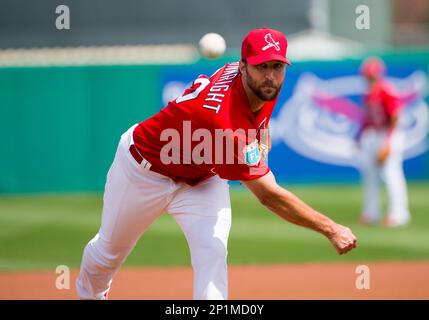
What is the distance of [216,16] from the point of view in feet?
55.6

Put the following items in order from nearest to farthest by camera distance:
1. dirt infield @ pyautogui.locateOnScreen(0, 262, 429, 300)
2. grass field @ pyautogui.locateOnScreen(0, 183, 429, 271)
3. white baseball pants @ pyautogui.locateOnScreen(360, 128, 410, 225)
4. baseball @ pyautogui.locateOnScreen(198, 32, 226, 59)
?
baseball @ pyautogui.locateOnScreen(198, 32, 226, 59)
dirt infield @ pyautogui.locateOnScreen(0, 262, 429, 300)
grass field @ pyautogui.locateOnScreen(0, 183, 429, 271)
white baseball pants @ pyautogui.locateOnScreen(360, 128, 410, 225)

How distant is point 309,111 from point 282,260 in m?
5.67

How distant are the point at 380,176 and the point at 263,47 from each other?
22.3ft

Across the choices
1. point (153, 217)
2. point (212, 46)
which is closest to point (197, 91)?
point (212, 46)

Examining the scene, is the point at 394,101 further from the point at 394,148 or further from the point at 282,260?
the point at 282,260

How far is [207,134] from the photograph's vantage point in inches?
189

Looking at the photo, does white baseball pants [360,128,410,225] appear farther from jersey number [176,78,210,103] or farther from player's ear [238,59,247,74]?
player's ear [238,59,247,74]

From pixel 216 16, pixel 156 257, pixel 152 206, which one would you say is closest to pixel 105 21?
pixel 216 16

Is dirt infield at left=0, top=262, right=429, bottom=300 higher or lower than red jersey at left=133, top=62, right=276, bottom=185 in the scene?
lower

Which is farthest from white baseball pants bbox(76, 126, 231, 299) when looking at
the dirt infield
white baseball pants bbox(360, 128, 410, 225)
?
white baseball pants bbox(360, 128, 410, 225)

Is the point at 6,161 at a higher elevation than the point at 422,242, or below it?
higher

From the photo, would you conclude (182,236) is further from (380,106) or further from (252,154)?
(252,154)

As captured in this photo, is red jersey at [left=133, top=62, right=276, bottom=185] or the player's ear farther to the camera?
the player's ear

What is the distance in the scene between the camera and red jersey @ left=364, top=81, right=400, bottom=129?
10461 millimetres
